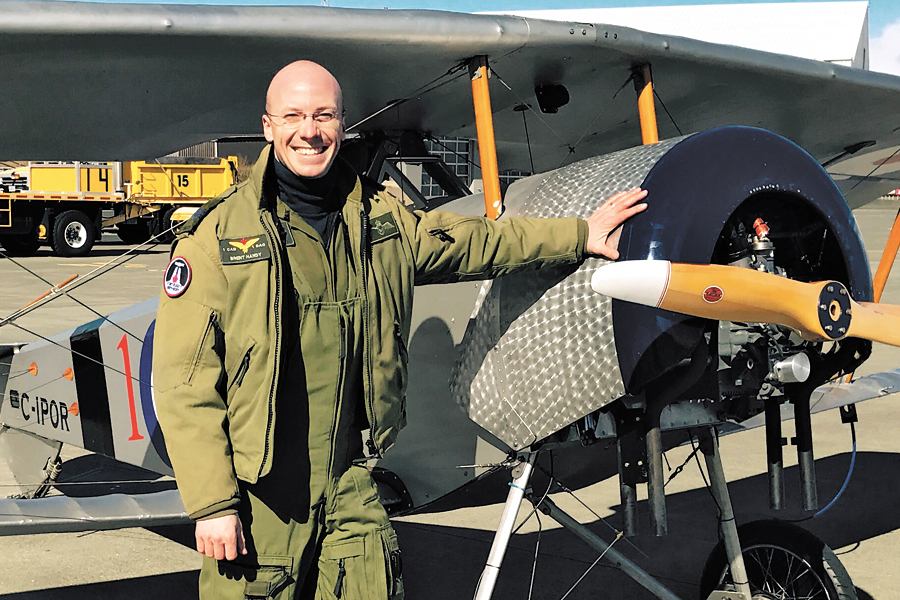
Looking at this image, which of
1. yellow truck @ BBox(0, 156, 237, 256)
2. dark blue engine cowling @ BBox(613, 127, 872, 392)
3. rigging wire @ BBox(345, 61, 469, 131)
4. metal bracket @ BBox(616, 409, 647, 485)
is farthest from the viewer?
yellow truck @ BBox(0, 156, 237, 256)

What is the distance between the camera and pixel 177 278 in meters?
2.03

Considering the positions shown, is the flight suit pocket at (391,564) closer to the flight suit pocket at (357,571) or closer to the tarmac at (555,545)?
the flight suit pocket at (357,571)

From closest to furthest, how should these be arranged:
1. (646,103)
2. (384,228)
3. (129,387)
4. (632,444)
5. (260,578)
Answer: (260,578) < (384,228) < (632,444) < (646,103) < (129,387)

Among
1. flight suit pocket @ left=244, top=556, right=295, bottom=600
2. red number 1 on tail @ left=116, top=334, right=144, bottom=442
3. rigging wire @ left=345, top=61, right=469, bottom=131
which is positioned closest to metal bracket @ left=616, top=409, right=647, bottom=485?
flight suit pocket @ left=244, top=556, right=295, bottom=600

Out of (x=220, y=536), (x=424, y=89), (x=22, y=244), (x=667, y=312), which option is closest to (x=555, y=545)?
(x=424, y=89)

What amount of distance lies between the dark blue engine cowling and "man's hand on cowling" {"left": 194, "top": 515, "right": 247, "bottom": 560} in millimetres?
1105

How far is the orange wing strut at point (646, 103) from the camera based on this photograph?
3629 millimetres

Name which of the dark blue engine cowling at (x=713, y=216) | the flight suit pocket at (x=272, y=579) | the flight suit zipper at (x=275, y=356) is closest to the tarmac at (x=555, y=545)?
the dark blue engine cowling at (x=713, y=216)

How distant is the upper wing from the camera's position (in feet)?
10.1

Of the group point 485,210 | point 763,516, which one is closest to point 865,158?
point 763,516

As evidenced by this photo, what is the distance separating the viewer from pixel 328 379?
2.12 meters

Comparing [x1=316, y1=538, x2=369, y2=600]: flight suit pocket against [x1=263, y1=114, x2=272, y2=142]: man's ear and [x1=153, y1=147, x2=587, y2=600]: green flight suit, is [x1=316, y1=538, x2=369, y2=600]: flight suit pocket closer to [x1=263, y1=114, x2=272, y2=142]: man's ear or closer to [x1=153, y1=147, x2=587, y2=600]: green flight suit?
[x1=153, y1=147, x2=587, y2=600]: green flight suit

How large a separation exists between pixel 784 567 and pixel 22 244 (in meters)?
22.6

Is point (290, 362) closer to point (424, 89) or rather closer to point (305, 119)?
point (305, 119)
